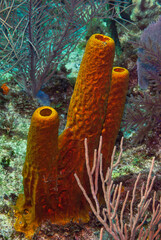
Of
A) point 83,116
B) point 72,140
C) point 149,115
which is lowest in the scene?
point 72,140

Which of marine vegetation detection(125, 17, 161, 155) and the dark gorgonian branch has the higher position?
the dark gorgonian branch

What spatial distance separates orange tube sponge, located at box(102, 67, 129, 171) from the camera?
2.43 meters

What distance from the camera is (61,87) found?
18.4ft

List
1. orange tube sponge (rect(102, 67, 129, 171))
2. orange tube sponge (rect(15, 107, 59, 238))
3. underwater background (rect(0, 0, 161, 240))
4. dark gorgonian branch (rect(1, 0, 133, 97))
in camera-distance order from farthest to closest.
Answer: dark gorgonian branch (rect(1, 0, 133, 97))
underwater background (rect(0, 0, 161, 240))
orange tube sponge (rect(102, 67, 129, 171))
orange tube sponge (rect(15, 107, 59, 238))

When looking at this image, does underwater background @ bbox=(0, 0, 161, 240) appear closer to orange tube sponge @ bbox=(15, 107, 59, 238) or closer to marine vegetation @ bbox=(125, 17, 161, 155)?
marine vegetation @ bbox=(125, 17, 161, 155)

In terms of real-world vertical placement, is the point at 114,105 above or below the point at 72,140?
above

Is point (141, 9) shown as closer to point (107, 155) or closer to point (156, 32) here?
point (156, 32)

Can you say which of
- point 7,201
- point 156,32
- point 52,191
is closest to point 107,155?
point 52,191

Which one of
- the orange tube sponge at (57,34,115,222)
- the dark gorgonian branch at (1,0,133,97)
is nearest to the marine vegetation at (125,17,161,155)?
the dark gorgonian branch at (1,0,133,97)

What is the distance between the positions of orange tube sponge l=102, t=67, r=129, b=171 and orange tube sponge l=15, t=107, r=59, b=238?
0.67 meters

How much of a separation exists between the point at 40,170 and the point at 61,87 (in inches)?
141

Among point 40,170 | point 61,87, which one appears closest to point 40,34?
point 61,87

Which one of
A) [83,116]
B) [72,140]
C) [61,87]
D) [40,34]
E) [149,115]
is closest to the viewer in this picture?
[83,116]

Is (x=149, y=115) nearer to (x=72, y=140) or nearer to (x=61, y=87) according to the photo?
(x=72, y=140)
